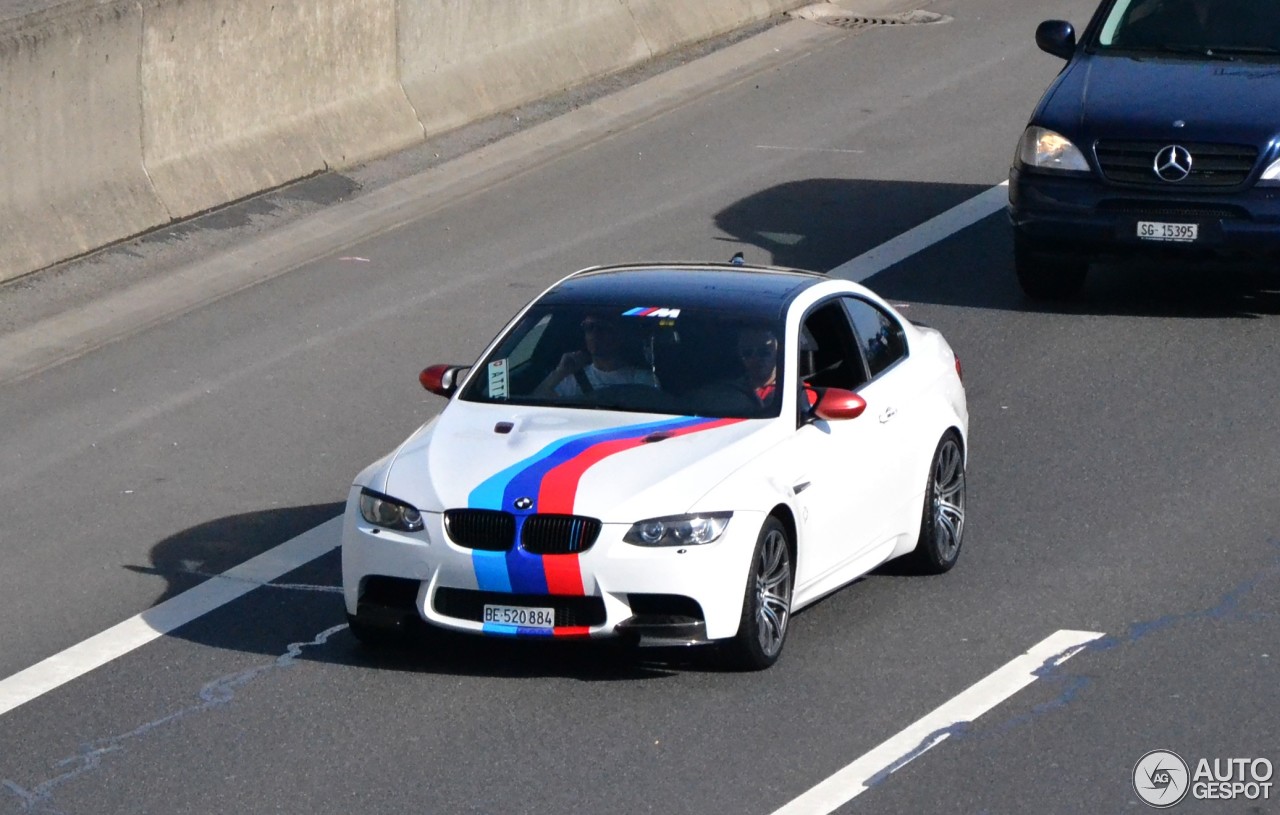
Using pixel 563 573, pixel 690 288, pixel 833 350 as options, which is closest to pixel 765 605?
pixel 563 573

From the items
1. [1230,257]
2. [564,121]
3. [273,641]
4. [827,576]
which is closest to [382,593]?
[273,641]

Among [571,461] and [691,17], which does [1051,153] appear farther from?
[691,17]

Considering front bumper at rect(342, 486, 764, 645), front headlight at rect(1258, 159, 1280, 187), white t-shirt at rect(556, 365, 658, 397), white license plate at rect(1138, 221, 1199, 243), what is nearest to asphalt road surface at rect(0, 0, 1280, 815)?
front bumper at rect(342, 486, 764, 645)

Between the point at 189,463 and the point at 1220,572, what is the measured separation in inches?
219

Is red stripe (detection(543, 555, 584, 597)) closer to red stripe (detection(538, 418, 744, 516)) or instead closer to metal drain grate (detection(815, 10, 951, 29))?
red stripe (detection(538, 418, 744, 516))

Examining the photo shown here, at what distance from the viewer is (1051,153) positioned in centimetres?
1416

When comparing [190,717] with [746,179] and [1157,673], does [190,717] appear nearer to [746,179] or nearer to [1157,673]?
[1157,673]

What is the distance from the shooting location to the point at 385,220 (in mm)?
16688

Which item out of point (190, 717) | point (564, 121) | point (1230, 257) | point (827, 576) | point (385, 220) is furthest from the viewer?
point (564, 121)

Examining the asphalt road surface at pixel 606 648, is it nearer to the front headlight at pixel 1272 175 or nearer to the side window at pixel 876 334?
the front headlight at pixel 1272 175

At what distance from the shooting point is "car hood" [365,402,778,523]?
8.26m

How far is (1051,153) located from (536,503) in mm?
7000

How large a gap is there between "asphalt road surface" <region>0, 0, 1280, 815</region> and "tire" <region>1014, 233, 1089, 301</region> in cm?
19

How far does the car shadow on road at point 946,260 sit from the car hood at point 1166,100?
86 cm
